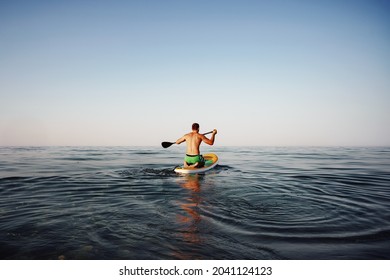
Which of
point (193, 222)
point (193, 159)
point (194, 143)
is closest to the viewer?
point (193, 222)

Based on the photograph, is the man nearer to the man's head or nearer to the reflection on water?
the man's head

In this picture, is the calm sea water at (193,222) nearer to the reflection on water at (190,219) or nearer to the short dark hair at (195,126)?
the reflection on water at (190,219)

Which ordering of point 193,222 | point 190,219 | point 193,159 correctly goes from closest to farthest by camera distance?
point 193,222 → point 190,219 → point 193,159

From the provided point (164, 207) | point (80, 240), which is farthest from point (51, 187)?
point (80, 240)

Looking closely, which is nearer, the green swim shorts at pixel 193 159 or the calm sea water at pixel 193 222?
the calm sea water at pixel 193 222

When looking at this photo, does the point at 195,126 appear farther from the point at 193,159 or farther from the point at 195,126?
the point at 193,159

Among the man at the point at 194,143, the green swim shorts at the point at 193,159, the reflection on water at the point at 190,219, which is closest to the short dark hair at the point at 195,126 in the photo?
the man at the point at 194,143

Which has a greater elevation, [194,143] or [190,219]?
[194,143]

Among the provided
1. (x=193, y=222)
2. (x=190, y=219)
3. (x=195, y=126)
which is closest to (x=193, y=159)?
(x=195, y=126)

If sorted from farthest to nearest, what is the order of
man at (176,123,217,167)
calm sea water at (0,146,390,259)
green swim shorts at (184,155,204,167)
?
1. green swim shorts at (184,155,204,167)
2. man at (176,123,217,167)
3. calm sea water at (0,146,390,259)

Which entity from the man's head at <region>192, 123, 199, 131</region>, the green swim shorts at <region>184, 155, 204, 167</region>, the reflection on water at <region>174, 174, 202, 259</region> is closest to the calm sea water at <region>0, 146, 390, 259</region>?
the reflection on water at <region>174, 174, 202, 259</region>

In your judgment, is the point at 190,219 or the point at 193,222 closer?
the point at 193,222
